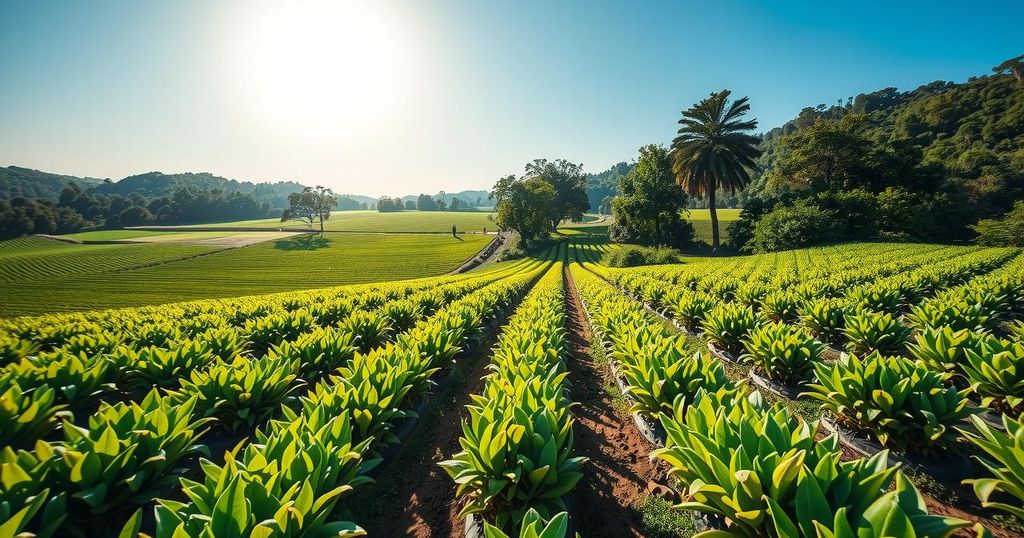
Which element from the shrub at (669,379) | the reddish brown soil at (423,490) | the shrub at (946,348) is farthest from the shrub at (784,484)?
the shrub at (946,348)

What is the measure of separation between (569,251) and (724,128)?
83.6ft

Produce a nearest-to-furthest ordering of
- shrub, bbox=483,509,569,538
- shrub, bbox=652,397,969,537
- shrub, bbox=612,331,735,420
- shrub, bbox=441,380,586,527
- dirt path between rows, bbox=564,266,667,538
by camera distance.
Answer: shrub, bbox=652,397,969,537
shrub, bbox=483,509,569,538
shrub, bbox=441,380,586,527
dirt path between rows, bbox=564,266,667,538
shrub, bbox=612,331,735,420

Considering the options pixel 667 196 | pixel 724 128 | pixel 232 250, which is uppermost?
pixel 724 128

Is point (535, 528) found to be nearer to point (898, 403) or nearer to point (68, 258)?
point (898, 403)

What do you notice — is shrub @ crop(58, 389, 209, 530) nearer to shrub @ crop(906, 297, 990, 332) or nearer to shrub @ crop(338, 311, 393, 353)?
shrub @ crop(338, 311, 393, 353)

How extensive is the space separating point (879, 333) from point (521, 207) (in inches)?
2012

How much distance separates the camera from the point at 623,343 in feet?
18.0

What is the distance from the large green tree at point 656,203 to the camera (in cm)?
4244

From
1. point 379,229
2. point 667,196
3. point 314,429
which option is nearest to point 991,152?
point 667,196

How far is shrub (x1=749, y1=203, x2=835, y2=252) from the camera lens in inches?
1080

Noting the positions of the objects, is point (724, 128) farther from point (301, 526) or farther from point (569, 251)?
point (301, 526)

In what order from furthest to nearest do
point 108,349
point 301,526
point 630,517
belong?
point 108,349
point 630,517
point 301,526

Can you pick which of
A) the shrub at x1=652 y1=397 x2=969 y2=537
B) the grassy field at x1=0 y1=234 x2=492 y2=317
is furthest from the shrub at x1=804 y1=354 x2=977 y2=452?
the grassy field at x1=0 y1=234 x2=492 y2=317

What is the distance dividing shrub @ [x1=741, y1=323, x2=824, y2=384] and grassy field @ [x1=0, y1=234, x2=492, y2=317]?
35.0 metres
